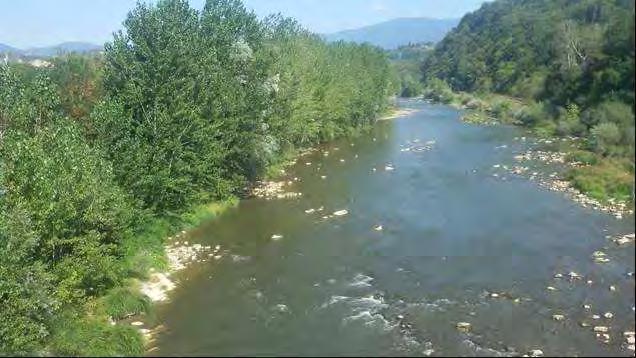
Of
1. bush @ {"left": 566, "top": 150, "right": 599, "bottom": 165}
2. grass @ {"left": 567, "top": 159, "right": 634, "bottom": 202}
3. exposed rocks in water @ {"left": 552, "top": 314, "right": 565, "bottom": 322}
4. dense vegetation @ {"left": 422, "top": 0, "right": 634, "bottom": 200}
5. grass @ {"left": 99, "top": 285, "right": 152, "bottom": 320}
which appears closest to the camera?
exposed rocks in water @ {"left": 552, "top": 314, "right": 565, "bottom": 322}

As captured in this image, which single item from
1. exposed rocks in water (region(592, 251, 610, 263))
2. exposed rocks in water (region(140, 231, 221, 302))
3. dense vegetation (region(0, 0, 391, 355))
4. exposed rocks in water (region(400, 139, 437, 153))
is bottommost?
exposed rocks in water (region(400, 139, 437, 153))

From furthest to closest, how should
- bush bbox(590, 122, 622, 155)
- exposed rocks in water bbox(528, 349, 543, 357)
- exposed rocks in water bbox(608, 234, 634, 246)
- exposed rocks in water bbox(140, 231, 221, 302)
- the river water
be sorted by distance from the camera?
exposed rocks in water bbox(608, 234, 634, 246), exposed rocks in water bbox(140, 231, 221, 302), the river water, exposed rocks in water bbox(528, 349, 543, 357), bush bbox(590, 122, 622, 155)

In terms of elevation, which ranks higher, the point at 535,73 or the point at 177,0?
the point at 177,0

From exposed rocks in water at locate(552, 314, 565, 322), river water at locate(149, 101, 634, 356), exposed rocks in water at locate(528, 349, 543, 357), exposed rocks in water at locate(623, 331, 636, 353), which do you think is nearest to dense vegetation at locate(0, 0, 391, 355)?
river water at locate(149, 101, 634, 356)

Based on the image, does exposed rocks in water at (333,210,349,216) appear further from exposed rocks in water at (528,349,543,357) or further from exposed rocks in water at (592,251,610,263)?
exposed rocks in water at (528,349,543,357)

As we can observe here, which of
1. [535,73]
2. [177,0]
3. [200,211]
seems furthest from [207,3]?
[535,73]

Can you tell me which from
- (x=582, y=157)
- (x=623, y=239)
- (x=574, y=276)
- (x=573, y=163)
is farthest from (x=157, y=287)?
(x=582, y=157)

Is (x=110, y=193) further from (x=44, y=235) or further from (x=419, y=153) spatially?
(x=419, y=153)

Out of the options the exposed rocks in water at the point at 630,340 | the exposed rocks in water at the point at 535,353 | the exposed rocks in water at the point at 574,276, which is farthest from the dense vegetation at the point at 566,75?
the exposed rocks in water at the point at 535,353
